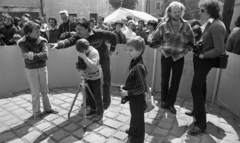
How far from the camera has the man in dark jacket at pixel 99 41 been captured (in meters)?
3.41

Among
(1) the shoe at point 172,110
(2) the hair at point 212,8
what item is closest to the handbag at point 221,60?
(2) the hair at point 212,8

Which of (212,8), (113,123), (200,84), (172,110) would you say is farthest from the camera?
(172,110)

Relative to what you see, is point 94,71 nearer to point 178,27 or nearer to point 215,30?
point 178,27

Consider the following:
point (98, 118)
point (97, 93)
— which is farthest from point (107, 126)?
point (97, 93)

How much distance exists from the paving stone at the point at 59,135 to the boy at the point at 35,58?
2.43 ft

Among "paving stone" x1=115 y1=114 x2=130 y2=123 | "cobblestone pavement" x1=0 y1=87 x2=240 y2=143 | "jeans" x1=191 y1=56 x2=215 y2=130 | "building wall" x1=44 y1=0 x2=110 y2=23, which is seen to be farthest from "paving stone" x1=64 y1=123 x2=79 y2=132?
"building wall" x1=44 y1=0 x2=110 y2=23

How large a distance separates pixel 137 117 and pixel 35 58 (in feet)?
6.78

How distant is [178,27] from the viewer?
3502 millimetres

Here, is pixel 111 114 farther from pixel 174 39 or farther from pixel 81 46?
pixel 174 39

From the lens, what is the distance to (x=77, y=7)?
21688 mm

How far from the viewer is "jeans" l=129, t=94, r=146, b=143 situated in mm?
2619

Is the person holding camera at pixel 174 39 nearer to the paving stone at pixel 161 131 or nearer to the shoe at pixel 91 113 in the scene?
the paving stone at pixel 161 131

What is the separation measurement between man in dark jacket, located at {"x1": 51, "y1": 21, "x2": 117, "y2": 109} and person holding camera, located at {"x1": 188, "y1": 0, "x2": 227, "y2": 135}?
184 cm

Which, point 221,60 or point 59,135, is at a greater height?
point 221,60
